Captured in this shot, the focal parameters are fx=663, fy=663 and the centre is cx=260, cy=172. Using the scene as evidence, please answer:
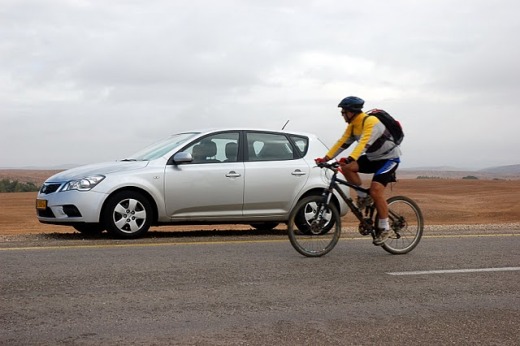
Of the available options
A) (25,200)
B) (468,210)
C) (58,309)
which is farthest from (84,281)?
(25,200)

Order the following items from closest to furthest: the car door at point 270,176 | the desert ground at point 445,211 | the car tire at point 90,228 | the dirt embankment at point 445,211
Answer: the car tire at point 90,228 < the car door at point 270,176 < the desert ground at point 445,211 < the dirt embankment at point 445,211

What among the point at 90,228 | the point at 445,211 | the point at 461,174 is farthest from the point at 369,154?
the point at 461,174

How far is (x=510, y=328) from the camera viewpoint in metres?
4.51

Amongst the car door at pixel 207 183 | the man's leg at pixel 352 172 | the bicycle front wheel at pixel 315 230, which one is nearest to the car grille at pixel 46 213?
the car door at pixel 207 183

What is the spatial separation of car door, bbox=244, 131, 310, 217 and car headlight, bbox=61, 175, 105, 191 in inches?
86.9

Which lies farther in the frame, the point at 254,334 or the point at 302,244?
the point at 302,244

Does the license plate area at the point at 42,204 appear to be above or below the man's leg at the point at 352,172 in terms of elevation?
below

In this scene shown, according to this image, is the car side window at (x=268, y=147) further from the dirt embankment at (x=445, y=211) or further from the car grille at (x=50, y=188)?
the dirt embankment at (x=445, y=211)

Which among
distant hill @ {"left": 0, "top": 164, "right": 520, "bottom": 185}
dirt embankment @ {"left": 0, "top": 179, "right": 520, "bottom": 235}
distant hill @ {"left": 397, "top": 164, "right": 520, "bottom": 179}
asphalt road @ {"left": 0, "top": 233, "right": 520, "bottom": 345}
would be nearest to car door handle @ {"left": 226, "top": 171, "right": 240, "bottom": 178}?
asphalt road @ {"left": 0, "top": 233, "right": 520, "bottom": 345}

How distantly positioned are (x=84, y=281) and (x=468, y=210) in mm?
20622

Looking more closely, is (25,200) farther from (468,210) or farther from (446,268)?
(446,268)

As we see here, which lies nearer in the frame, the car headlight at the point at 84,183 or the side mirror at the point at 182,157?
the car headlight at the point at 84,183

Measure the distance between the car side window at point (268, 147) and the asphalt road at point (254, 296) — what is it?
2.44m

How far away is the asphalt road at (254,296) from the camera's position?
4293 millimetres
